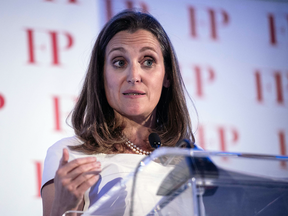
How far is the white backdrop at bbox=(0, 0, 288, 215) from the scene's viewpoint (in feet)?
6.50

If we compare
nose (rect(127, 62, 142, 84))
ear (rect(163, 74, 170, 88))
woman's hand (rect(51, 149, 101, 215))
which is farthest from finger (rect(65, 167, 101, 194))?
ear (rect(163, 74, 170, 88))

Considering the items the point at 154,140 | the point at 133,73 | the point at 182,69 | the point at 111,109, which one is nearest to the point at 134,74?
the point at 133,73

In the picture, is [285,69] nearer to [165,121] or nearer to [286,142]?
[286,142]

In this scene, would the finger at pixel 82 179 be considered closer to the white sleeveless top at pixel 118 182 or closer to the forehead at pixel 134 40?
the white sleeveless top at pixel 118 182

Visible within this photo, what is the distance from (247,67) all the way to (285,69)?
0.33 metres

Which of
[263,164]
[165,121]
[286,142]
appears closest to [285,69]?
[286,142]

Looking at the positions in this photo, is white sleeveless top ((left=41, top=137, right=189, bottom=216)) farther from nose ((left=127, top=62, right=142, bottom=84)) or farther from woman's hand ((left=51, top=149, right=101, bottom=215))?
nose ((left=127, top=62, right=142, bottom=84))

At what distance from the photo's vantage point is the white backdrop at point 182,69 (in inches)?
78.0

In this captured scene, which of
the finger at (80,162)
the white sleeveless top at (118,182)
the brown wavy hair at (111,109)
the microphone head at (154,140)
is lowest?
the white sleeveless top at (118,182)

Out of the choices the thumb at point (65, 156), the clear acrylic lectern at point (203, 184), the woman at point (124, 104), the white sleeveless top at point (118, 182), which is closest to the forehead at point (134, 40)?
the woman at point (124, 104)

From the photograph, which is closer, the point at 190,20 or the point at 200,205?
the point at 200,205

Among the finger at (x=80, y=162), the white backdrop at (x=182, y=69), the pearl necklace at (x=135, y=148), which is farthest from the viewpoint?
the white backdrop at (x=182, y=69)

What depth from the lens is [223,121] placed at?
2596 millimetres

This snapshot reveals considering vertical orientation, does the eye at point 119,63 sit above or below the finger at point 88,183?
above
